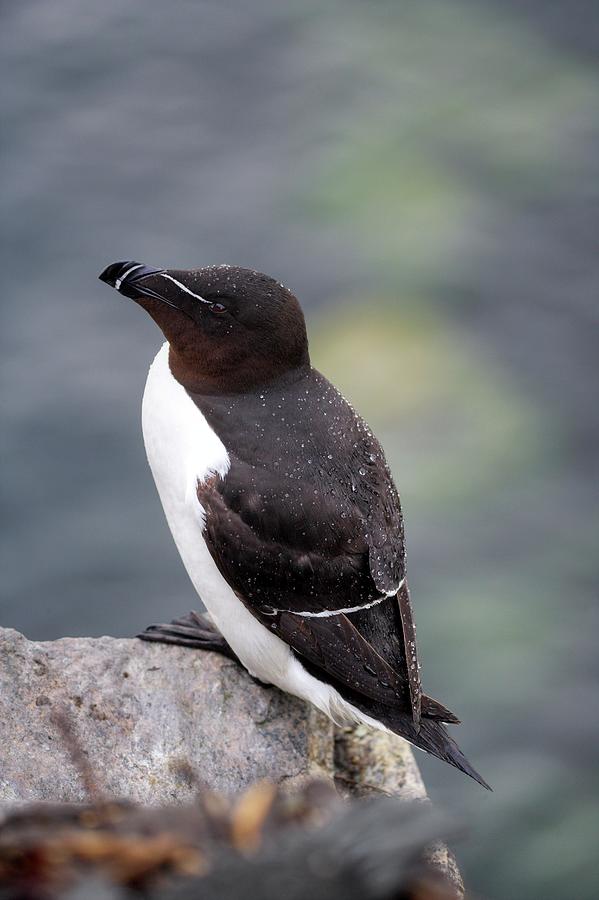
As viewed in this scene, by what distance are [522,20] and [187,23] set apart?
252 centimetres

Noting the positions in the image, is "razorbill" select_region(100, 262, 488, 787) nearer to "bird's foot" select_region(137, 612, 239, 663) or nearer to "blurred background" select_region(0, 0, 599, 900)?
"bird's foot" select_region(137, 612, 239, 663)

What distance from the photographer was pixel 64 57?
921cm

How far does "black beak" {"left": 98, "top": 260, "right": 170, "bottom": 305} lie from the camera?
4.24 m

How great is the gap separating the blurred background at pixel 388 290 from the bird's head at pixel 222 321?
2.85 meters

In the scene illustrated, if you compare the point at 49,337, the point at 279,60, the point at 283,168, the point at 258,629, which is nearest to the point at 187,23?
the point at 279,60

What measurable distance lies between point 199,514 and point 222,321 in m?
0.63

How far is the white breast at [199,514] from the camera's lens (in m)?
4.23

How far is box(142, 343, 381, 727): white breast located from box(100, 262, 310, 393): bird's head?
13 centimetres

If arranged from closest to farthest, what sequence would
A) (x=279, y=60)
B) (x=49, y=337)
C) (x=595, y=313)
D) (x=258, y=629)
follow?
(x=258, y=629), (x=49, y=337), (x=595, y=313), (x=279, y=60)

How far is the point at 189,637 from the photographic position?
4.83m

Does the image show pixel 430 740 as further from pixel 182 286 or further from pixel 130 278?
pixel 130 278

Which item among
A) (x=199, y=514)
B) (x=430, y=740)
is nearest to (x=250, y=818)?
(x=199, y=514)

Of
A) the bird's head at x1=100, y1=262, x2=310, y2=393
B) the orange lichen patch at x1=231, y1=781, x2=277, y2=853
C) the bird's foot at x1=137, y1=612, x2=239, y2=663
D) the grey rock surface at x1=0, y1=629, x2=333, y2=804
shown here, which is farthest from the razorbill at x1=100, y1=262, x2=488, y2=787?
the orange lichen patch at x1=231, y1=781, x2=277, y2=853

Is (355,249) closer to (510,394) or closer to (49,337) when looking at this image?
(510,394)
